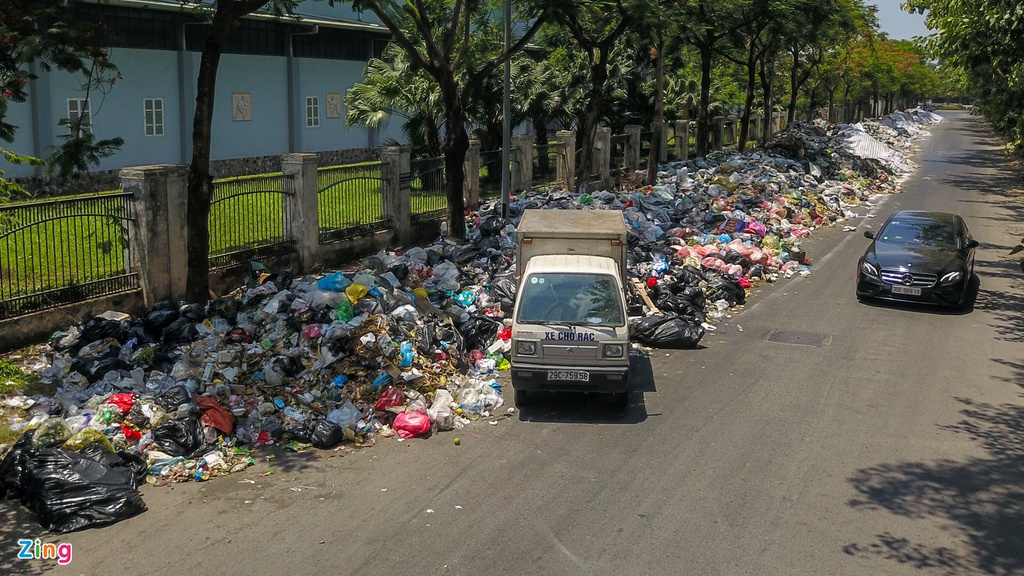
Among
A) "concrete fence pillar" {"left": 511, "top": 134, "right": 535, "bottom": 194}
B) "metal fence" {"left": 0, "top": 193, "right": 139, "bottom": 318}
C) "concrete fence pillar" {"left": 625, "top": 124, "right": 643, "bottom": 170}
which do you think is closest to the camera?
"metal fence" {"left": 0, "top": 193, "right": 139, "bottom": 318}

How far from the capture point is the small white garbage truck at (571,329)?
33.9 feet

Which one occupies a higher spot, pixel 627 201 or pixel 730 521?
pixel 627 201

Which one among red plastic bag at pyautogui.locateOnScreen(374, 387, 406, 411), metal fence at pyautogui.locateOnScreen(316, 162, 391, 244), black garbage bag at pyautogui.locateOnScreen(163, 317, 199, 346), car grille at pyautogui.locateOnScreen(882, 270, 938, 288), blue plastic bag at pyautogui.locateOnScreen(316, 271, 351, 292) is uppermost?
metal fence at pyautogui.locateOnScreen(316, 162, 391, 244)

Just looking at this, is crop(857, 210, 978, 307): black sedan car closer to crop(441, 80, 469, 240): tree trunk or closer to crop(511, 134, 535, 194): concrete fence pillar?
crop(441, 80, 469, 240): tree trunk

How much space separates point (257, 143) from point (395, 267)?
64.7 ft

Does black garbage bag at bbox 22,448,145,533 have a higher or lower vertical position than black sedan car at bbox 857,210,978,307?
lower

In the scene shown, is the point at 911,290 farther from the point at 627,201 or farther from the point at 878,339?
the point at 627,201

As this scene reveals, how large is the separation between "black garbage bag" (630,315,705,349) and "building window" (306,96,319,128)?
24616 millimetres

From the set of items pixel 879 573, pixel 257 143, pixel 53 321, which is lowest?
pixel 879 573

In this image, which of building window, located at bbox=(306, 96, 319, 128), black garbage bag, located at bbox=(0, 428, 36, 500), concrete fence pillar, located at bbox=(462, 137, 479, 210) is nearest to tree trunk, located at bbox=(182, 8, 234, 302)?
black garbage bag, located at bbox=(0, 428, 36, 500)

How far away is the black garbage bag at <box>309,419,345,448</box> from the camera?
32.0 feet

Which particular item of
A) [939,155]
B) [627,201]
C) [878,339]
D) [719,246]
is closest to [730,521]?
[878,339]

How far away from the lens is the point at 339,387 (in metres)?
10.8

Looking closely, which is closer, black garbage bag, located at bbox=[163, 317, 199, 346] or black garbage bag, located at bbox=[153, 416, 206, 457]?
black garbage bag, located at bbox=[153, 416, 206, 457]
